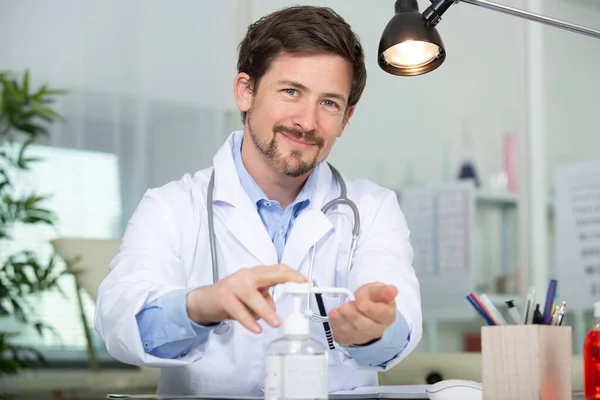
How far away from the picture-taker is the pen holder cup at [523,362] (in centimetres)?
89

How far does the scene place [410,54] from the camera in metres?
→ 1.32

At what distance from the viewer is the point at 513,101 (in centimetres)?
289

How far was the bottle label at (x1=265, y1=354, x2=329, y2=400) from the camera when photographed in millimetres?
765

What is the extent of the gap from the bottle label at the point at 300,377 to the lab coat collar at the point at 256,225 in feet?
2.10

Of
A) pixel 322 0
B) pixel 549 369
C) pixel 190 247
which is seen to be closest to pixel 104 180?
pixel 322 0

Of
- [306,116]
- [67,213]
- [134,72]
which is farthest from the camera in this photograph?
[134,72]

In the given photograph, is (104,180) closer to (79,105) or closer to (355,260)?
(79,105)

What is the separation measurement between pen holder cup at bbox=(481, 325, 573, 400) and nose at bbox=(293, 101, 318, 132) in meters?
0.64

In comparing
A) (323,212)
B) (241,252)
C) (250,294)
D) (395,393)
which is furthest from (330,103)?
(250,294)

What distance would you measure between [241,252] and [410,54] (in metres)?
0.48

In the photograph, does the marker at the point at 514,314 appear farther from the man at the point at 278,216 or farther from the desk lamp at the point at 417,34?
the desk lamp at the point at 417,34

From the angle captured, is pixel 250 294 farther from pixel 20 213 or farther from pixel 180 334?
pixel 20 213

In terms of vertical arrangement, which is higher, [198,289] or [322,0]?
[322,0]

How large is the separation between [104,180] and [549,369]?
2706 mm
